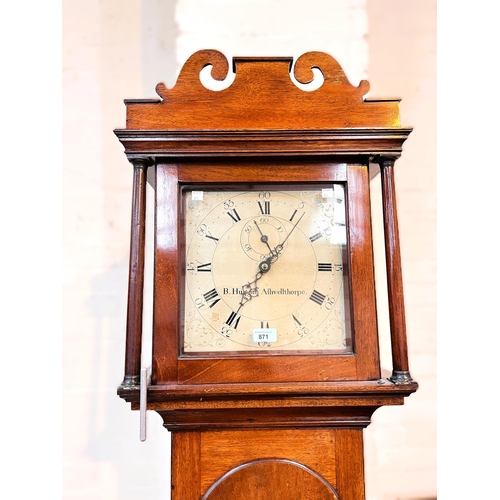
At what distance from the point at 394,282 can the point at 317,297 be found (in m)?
0.14

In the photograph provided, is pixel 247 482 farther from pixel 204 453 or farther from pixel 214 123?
pixel 214 123

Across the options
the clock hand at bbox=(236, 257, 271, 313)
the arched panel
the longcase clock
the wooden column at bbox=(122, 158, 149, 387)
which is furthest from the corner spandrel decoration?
the arched panel

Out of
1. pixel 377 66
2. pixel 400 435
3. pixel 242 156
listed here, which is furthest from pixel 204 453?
pixel 377 66

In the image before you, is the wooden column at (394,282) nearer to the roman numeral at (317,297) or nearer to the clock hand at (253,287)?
the roman numeral at (317,297)

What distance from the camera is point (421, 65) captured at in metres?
1.29

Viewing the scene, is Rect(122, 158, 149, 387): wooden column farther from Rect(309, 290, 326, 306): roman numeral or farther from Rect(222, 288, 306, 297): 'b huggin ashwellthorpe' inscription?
Rect(309, 290, 326, 306): roman numeral

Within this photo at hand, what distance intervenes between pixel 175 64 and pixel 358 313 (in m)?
0.89

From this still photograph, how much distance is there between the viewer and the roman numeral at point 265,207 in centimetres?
84

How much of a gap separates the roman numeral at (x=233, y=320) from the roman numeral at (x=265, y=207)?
0.20 meters

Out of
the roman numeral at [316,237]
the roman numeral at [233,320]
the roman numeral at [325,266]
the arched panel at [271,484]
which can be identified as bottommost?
the arched panel at [271,484]

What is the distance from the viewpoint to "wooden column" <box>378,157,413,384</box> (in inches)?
30.8

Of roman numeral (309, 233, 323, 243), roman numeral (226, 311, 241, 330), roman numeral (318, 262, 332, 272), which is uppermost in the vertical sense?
roman numeral (309, 233, 323, 243)

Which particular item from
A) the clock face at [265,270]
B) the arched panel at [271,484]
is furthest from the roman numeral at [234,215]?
the arched panel at [271,484]

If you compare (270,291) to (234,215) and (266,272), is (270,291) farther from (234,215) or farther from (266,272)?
(234,215)
